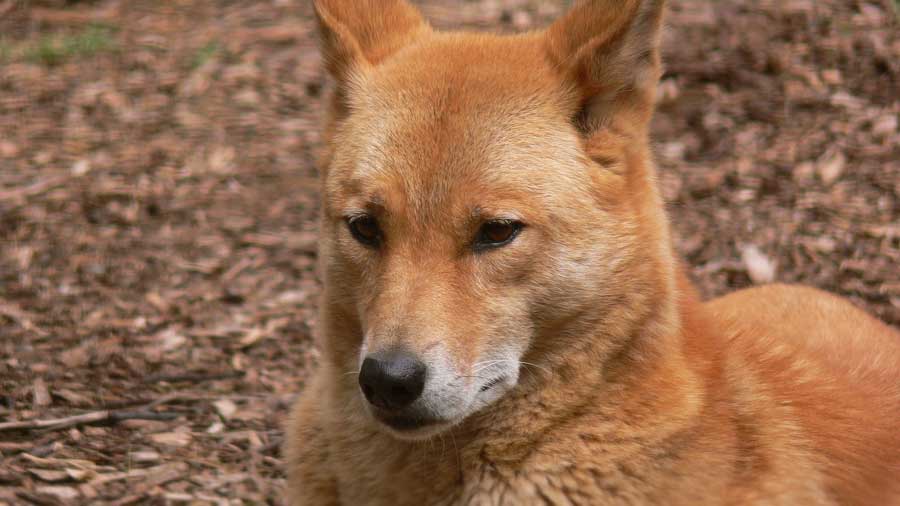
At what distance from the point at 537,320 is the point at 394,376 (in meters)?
0.56

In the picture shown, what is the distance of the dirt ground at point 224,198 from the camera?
4.58 meters

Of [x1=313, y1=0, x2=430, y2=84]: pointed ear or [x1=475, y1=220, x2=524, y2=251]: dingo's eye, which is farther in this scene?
[x1=313, y1=0, x2=430, y2=84]: pointed ear

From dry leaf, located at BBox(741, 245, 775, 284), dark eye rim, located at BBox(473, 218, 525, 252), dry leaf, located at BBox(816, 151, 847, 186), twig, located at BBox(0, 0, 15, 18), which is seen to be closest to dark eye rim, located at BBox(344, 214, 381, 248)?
dark eye rim, located at BBox(473, 218, 525, 252)

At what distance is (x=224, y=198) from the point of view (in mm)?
6824

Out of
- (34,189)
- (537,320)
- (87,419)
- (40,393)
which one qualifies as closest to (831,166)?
(537,320)

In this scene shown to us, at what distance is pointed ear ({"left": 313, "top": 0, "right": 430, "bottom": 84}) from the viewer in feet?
12.4

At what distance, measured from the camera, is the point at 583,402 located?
3.33 metres

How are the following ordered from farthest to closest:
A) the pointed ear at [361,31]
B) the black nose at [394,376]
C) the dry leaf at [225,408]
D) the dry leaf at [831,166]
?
1. the dry leaf at [831,166]
2. the dry leaf at [225,408]
3. the pointed ear at [361,31]
4. the black nose at [394,376]

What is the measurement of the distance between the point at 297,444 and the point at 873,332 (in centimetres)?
243

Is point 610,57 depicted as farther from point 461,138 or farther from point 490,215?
point 490,215

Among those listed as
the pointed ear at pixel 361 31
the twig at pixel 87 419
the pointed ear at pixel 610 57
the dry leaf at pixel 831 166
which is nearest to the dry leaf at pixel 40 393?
the twig at pixel 87 419

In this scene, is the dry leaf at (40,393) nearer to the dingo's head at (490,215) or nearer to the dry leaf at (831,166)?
the dingo's head at (490,215)

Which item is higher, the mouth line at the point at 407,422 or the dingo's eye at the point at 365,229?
the dingo's eye at the point at 365,229

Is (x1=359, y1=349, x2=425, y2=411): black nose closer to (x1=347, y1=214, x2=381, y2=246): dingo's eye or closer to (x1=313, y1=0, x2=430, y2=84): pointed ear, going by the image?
(x1=347, y1=214, x2=381, y2=246): dingo's eye
